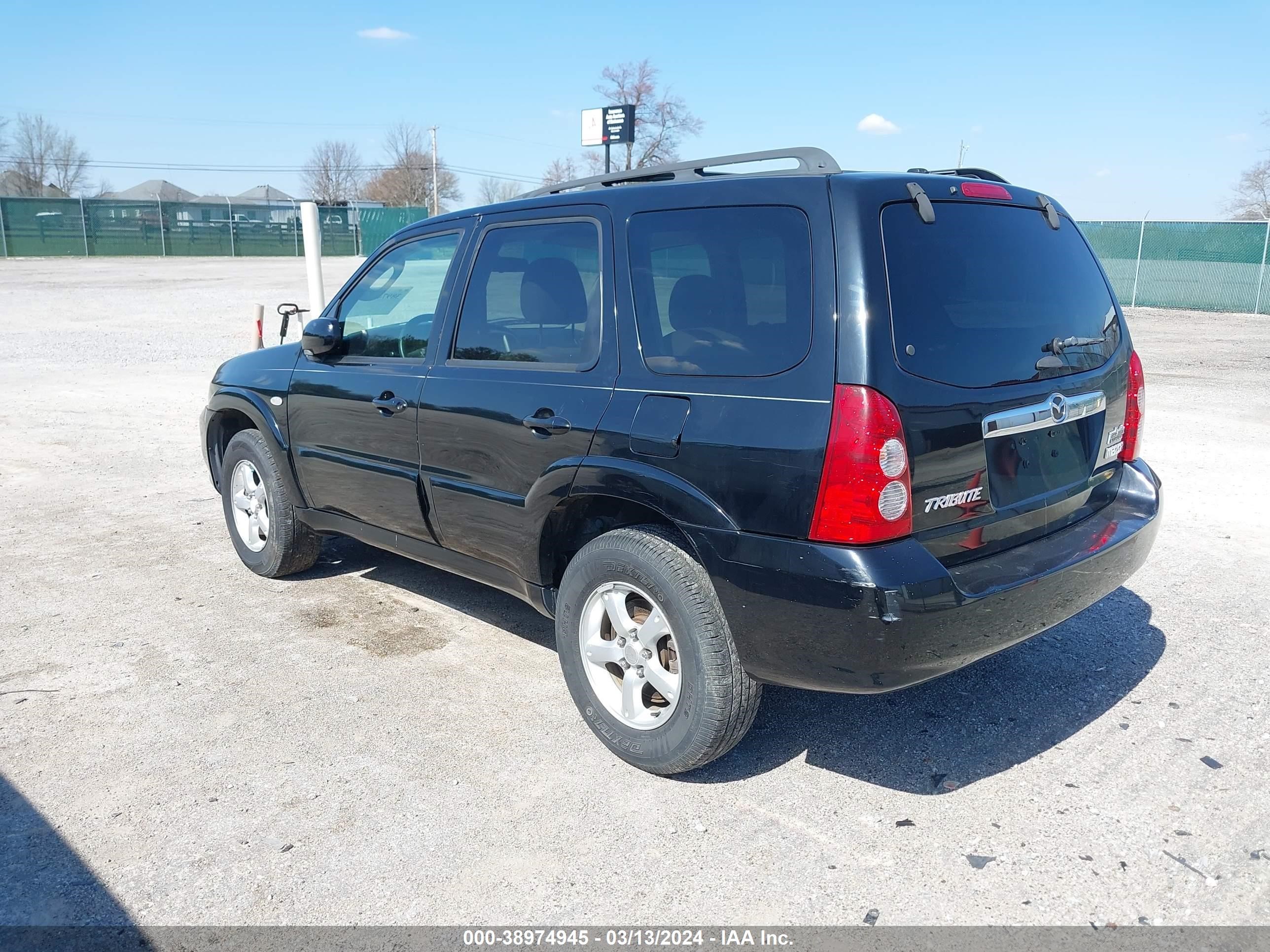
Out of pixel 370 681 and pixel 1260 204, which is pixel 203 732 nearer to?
pixel 370 681

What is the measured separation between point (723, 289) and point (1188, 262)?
1043 inches

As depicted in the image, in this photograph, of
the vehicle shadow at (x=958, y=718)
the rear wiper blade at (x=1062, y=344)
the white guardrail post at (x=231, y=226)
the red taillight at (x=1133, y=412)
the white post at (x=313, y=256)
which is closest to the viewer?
the rear wiper blade at (x=1062, y=344)

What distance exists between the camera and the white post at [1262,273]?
77.3 ft

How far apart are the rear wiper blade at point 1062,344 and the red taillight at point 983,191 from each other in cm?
51

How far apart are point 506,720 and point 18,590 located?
306cm

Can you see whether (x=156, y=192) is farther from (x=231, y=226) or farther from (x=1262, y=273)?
(x=1262, y=273)

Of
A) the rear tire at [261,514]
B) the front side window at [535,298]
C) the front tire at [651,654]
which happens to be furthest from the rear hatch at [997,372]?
the rear tire at [261,514]

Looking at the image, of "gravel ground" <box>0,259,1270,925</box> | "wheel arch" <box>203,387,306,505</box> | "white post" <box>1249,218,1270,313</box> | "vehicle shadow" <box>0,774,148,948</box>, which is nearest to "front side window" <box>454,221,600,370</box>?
"gravel ground" <box>0,259,1270,925</box>

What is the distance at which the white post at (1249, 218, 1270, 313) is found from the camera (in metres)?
23.5

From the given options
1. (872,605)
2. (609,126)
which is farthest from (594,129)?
(872,605)

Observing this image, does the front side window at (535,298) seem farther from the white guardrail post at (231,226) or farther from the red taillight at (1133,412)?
the white guardrail post at (231,226)

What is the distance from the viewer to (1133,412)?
3.86 meters

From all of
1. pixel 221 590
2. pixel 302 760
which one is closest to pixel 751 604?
pixel 302 760

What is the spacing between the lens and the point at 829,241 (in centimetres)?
289
